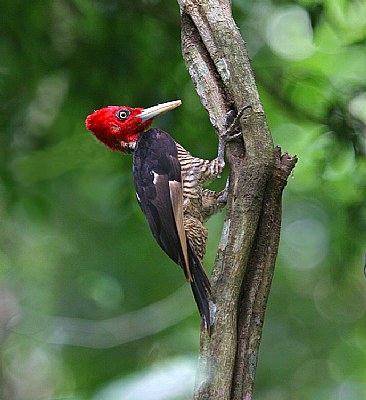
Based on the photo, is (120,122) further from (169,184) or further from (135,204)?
(135,204)

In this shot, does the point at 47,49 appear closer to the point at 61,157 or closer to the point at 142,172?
the point at 61,157

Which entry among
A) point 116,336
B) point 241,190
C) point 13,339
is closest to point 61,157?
point 116,336

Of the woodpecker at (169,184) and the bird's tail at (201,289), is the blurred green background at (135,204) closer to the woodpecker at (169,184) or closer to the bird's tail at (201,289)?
the bird's tail at (201,289)

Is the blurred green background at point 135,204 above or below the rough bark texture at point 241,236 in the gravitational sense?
above

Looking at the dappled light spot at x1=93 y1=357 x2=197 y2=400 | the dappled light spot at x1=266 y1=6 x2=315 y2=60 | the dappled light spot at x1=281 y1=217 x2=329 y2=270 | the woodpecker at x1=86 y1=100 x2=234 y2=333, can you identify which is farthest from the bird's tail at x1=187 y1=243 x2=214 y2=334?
the dappled light spot at x1=281 y1=217 x2=329 y2=270

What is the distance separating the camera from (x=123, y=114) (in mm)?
3646

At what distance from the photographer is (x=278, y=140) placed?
547cm

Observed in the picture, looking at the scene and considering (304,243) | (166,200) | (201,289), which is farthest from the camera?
(304,243)

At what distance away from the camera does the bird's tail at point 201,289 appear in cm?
269

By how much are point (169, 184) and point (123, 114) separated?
1.87 feet

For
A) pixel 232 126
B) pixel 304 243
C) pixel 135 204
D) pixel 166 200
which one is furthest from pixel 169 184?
pixel 304 243

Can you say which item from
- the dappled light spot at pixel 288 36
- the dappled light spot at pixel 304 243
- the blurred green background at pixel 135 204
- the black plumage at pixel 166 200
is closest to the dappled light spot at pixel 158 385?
the blurred green background at pixel 135 204

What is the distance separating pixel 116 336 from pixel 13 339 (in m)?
1.41

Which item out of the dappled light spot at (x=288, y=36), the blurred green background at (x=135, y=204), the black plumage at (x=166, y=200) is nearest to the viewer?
the black plumage at (x=166, y=200)
